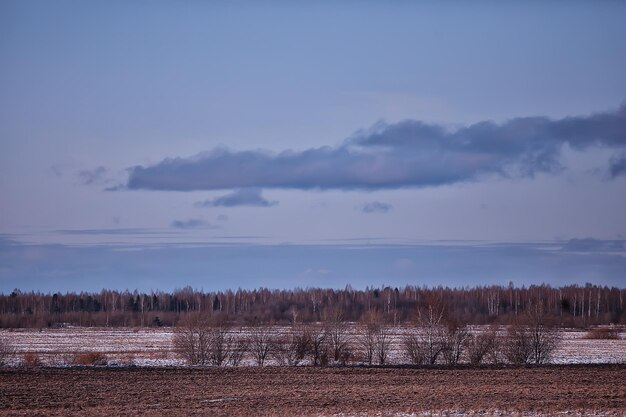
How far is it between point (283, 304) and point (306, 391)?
465 ft

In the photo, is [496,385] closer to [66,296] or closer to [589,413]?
[589,413]

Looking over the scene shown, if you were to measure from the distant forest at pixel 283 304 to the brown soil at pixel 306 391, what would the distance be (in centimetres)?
8911

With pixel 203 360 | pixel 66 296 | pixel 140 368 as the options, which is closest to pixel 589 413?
pixel 140 368

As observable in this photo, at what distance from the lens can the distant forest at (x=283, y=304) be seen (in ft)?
458

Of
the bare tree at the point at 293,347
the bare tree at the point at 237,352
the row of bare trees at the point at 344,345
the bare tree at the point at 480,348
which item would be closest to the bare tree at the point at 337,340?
the row of bare trees at the point at 344,345

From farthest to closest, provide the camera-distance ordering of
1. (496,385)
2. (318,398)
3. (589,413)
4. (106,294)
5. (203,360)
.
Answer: (106,294) < (203,360) < (496,385) < (318,398) < (589,413)

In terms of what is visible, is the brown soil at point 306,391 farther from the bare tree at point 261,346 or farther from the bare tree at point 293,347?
the bare tree at point 293,347

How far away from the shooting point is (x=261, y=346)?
51750 mm

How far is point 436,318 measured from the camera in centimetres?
5516

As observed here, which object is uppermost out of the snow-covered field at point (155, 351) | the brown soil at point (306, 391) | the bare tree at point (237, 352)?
the bare tree at point (237, 352)

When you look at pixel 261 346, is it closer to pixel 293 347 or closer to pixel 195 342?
pixel 293 347

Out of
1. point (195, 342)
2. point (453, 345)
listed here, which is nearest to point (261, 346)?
point (195, 342)

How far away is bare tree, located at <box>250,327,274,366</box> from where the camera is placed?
170ft

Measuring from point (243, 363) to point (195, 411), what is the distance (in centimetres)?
2648
